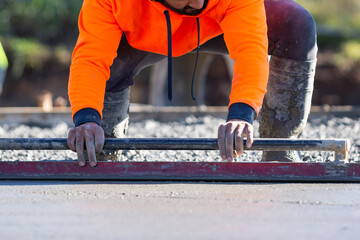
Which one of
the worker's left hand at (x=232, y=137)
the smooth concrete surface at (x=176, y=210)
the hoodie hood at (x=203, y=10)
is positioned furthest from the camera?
the hoodie hood at (x=203, y=10)

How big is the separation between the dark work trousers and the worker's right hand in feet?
1.52

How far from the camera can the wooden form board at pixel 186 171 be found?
67.3 inches

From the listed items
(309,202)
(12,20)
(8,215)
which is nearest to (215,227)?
(309,202)

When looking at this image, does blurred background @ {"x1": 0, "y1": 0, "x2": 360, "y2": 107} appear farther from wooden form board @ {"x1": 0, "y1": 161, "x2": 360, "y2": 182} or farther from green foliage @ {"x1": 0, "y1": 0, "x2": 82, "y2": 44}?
wooden form board @ {"x1": 0, "y1": 161, "x2": 360, "y2": 182}

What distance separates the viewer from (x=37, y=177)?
1795 mm

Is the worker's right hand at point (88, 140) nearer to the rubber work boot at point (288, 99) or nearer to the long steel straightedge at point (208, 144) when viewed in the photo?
the long steel straightedge at point (208, 144)

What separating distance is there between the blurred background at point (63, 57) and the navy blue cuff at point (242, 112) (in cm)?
698

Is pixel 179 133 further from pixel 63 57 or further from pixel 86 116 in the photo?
pixel 63 57

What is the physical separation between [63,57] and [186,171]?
25.4 feet

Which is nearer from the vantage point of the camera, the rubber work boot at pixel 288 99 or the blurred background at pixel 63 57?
the rubber work boot at pixel 288 99

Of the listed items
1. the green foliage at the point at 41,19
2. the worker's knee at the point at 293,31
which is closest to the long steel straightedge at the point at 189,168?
the worker's knee at the point at 293,31

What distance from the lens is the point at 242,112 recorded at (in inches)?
68.2

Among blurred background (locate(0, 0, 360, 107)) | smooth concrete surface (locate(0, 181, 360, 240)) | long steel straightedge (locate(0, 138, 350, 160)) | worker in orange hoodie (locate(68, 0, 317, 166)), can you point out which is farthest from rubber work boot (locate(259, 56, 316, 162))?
blurred background (locate(0, 0, 360, 107))

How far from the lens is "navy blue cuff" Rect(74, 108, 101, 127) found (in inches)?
69.1
